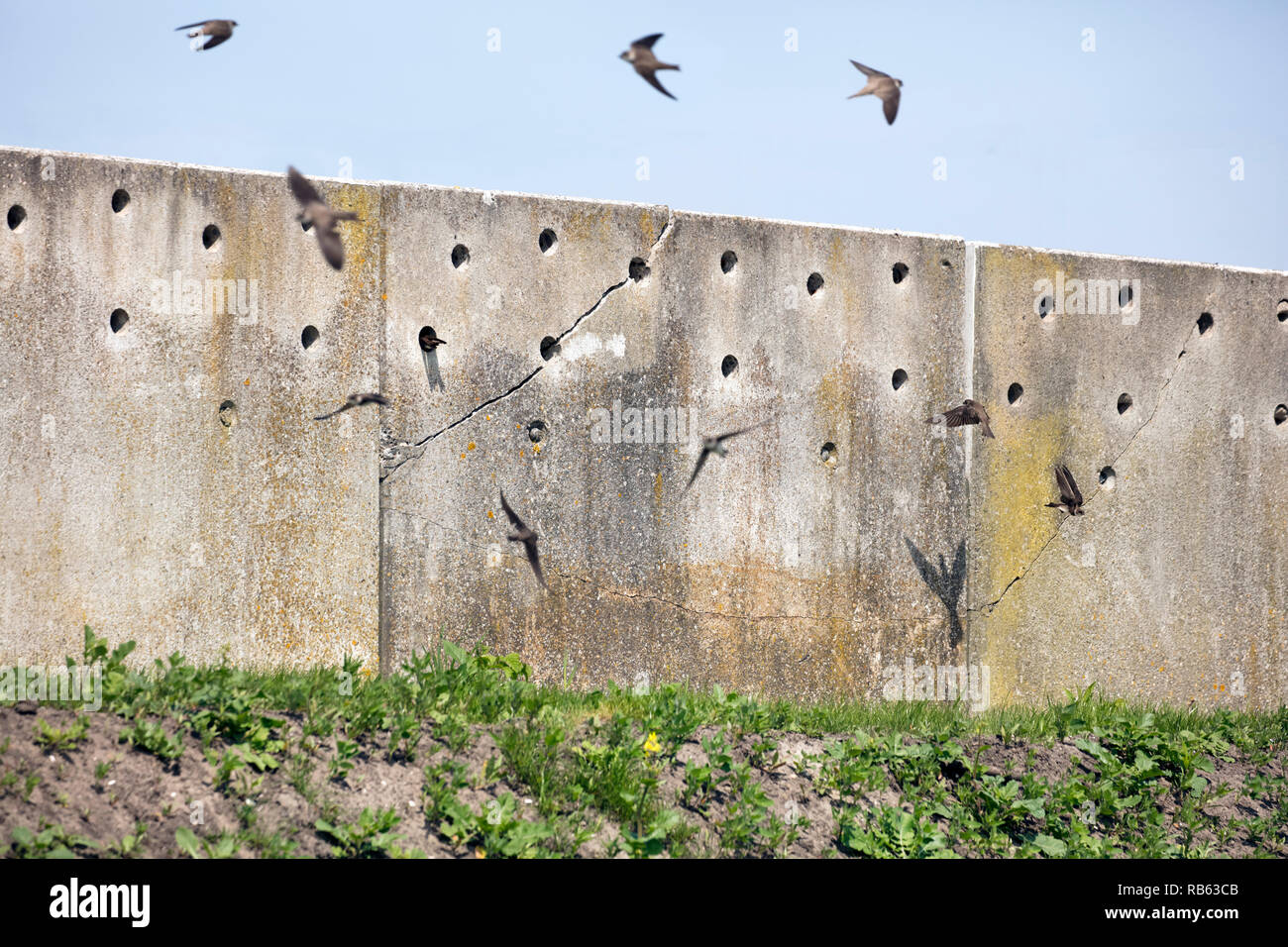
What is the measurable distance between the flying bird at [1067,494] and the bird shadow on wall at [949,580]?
603 millimetres

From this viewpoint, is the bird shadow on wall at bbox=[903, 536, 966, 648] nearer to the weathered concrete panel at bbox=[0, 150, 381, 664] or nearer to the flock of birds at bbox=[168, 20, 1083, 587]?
the flock of birds at bbox=[168, 20, 1083, 587]

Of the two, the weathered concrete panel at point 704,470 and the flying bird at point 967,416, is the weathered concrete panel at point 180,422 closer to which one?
the weathered concrete panel at point 704,470

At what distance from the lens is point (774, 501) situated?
5.71 metres

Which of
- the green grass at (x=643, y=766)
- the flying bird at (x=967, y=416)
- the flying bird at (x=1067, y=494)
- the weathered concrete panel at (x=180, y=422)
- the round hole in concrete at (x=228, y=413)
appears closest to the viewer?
the green grass at (x=643, y=766)

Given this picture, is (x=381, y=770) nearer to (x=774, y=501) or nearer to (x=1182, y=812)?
(x=774, y=501)

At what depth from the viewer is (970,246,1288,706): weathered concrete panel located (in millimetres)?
6055

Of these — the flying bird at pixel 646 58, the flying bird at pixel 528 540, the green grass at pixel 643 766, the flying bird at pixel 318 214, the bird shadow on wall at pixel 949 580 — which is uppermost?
the flying bird at pixel 646 58

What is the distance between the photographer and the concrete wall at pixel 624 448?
15.8 feet

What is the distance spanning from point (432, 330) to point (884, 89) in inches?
87.8

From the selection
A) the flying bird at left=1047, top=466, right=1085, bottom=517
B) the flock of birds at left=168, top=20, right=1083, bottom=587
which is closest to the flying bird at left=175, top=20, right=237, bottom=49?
the flock of birds at left=168, top=20, right=1083, bottom=587

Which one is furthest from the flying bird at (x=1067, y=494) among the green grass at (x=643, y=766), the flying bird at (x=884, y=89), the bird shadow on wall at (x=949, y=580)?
the flying bird at (x=884, y=89)

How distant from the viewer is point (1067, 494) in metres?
6.02
